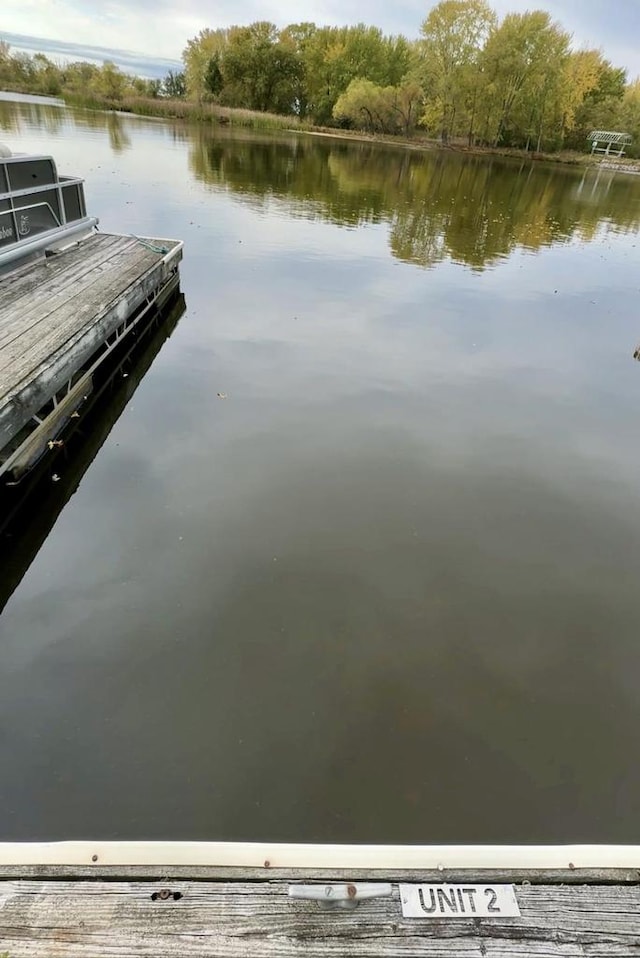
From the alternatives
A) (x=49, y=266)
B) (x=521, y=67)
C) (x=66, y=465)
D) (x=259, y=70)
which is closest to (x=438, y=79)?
(x=521, y=67)

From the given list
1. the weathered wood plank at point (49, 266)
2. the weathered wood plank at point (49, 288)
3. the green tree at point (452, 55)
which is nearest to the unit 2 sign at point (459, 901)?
the weathered wood plank at point (49, 288)

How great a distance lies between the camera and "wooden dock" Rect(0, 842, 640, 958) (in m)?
1.79

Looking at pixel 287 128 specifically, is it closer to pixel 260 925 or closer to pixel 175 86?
pixel 175 86

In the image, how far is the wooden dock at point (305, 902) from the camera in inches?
70.3

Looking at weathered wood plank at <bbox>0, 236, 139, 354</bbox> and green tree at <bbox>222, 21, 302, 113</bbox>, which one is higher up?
green tree at <bbox>222, 21, 302, 113</bbox>

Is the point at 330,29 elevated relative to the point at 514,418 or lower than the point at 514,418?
elevated

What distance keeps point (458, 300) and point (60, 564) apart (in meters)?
8.79

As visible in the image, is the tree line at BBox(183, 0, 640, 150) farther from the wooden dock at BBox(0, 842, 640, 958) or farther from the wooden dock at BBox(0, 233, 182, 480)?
the wooden dock at BBox(0, 842, 640, 958)

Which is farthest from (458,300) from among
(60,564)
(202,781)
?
(202,781)

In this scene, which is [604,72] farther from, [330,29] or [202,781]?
[202,781]

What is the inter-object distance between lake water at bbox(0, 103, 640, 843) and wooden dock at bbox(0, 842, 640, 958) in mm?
546

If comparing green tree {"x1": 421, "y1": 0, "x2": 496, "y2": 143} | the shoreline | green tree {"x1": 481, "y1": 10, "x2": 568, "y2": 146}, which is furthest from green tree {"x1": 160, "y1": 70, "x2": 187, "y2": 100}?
green tree {"x1": 481, "y1": 10, "x2": 568, "y2": 146}

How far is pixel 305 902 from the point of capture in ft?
6.20

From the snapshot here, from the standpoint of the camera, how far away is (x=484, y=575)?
416 cm
